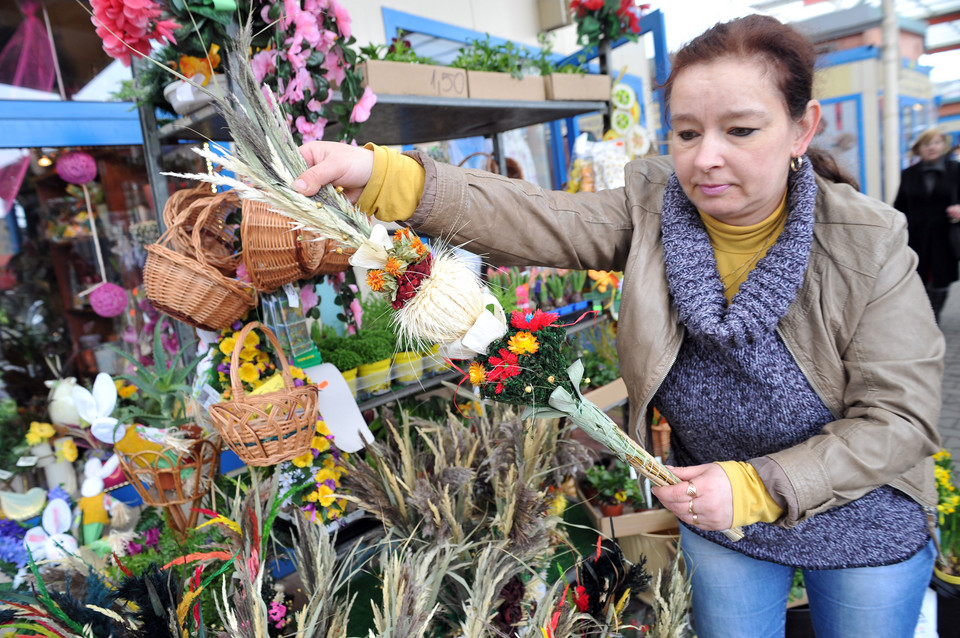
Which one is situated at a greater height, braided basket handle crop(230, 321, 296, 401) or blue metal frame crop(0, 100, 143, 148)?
blue metal frame crop(0, 100, 143, 148)

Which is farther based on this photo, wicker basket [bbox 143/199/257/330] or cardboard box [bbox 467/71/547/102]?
cardboard box [bbox 467/71/547/102]

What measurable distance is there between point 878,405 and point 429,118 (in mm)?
2039

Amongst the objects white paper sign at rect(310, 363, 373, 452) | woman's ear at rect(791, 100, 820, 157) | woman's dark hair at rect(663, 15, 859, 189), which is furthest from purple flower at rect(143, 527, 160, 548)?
woman's ear at rect(791, 100, 820, 157)

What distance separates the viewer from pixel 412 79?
7.01ft

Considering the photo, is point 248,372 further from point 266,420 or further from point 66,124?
point 66,124

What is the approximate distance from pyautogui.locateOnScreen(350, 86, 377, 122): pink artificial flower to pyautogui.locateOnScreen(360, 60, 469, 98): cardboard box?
14 cm

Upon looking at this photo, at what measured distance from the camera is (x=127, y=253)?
129 inches

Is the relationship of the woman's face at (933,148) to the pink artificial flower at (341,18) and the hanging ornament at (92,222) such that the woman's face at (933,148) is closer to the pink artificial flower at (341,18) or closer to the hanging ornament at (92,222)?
the pink artificial flower at (341,18)

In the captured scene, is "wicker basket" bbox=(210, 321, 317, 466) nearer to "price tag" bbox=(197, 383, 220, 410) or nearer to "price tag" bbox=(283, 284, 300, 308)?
"price tag" bbox=(283, 284, 300, 308)

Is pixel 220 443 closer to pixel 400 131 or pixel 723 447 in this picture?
pixel 723 447

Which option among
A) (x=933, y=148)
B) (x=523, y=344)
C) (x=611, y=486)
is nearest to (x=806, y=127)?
(x=523, y=344)

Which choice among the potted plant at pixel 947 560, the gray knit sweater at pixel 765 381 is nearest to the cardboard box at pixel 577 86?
the gray knit sweater at pixel 765 381

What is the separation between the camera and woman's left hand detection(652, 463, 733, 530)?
1.07m

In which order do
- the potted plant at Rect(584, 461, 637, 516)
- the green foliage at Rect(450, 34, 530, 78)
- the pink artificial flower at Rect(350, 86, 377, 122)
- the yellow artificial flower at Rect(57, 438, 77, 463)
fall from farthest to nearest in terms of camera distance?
the green foliage at Rect(450, 34, 530, 78) < the potted plant at Rect(584, 461, 637, 516) < the yellow artificial flower at Rect(57, 438, 77, 463) < the pink artificial flower at Rect(350, 86, 377, 122)
